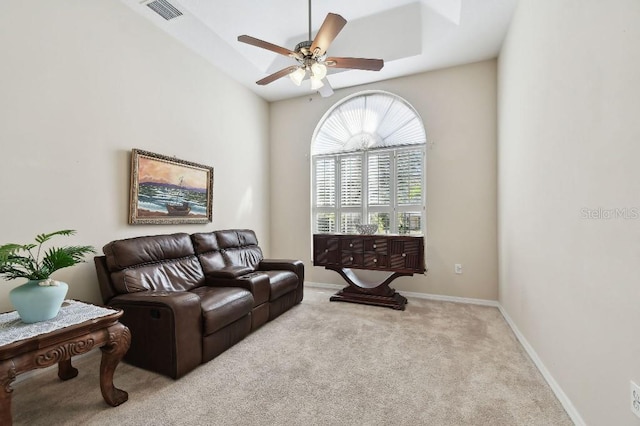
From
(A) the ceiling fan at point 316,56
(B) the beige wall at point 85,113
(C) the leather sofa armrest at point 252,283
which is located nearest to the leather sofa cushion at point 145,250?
(B) the beige wall at point 85,113

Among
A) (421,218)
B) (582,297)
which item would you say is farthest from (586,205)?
(421,218)

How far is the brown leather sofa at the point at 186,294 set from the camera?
6.63 feet

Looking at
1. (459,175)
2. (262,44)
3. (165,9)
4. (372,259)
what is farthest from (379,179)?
(165,9)

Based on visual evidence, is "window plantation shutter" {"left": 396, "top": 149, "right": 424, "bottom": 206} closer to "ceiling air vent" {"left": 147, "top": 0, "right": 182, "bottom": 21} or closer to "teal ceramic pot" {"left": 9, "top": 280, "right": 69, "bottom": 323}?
"ceiling air vent" {"left": 147, "top": 0, "right": 182, "bottom": 21}

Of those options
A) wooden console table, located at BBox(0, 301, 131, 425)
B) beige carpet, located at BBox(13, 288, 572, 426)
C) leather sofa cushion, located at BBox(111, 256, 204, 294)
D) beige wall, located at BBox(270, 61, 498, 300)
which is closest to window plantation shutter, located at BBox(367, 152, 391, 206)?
beige wall, located at BBox(270, 61, 498, 300)

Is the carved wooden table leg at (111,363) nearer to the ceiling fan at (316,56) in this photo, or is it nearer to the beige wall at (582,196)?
the ceiling fan at (316,56)

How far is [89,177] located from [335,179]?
10.3 ft

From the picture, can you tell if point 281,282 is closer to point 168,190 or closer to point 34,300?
point 168,190

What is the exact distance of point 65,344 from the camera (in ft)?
4.96

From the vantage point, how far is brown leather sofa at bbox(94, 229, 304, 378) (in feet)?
6.63

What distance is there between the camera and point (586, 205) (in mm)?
1498

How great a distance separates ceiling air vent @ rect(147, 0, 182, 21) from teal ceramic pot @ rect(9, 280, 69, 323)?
8.84 ft

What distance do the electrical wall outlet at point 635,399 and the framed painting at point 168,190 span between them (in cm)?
356

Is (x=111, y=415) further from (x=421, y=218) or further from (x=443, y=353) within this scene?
(x=421, y=218)
